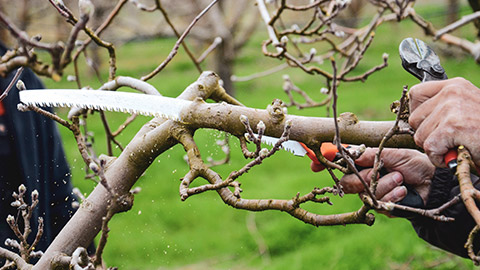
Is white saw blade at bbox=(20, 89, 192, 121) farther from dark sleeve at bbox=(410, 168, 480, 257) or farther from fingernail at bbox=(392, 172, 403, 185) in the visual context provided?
dark sleeve at bbox=(410, 168, 480, 257)

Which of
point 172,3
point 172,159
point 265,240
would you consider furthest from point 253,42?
point 265,240

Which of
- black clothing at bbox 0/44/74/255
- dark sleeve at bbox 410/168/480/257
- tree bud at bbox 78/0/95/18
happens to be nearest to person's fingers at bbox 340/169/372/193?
dark sleeve at bbox 410/168/480/257

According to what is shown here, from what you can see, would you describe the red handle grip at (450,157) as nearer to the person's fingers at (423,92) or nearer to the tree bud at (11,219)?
the person's fingers at (423,92)

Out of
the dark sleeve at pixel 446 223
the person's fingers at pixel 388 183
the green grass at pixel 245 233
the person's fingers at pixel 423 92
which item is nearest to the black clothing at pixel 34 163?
the green grass at pixel 245 233

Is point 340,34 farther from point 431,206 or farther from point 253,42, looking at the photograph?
point 253,42

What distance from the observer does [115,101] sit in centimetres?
155

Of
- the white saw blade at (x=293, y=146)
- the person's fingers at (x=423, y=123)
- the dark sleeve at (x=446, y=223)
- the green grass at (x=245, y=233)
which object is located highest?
the person's fingers at (x=423, y=123)

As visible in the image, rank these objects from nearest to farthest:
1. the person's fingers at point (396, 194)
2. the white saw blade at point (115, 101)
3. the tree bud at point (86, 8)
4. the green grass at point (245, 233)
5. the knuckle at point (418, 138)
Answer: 1. the tree bud at point (86, 8)
2. the knuckle at point (418, 138)
3. the white saw blade at point (115, 101)
4. the person's fingers at point (396, 194)
5. the green grass at point (245, 233)

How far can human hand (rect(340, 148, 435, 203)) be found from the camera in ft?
6.26

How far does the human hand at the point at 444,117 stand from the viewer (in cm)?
131

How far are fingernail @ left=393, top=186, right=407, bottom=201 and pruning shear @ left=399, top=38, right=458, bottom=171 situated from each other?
435mm

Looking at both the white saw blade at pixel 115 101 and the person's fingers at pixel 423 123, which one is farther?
the white saw blade at pixel 115 101

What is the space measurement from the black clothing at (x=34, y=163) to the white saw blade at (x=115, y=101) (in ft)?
3.91

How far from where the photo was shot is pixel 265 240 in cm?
528
